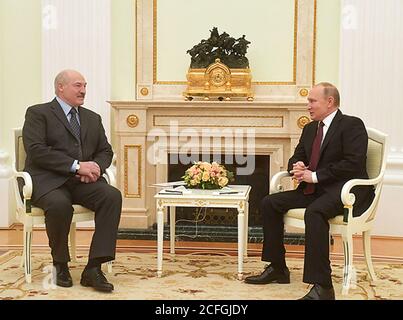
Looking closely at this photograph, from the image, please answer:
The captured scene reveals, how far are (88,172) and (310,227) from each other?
1590 mm

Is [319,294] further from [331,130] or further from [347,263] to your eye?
[331,130]

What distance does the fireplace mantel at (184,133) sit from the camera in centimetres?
629

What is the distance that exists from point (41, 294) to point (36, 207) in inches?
24.7

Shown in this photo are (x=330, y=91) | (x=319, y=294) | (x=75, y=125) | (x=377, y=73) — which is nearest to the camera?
(x=319, y=294)

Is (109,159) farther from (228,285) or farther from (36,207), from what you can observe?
(228,285)

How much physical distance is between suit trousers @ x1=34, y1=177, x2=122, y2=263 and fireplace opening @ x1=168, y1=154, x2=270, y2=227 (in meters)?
2.22

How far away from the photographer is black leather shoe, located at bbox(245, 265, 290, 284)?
446 cm

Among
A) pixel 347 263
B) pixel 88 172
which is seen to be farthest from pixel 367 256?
pixel 88 172

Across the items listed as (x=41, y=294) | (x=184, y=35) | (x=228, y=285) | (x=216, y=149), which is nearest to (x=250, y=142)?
(x=216, y=149)

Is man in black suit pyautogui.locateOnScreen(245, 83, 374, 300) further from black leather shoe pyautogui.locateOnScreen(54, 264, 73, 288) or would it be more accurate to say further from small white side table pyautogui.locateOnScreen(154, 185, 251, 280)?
black leather shoe pyautogui.locateOnScreen(54, 264, 73, 288)

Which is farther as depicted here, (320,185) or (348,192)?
(320,185)

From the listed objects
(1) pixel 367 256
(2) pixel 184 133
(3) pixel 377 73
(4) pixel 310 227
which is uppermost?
(3) pixel 377 73

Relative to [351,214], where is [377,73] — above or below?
above

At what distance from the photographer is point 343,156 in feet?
14.3
